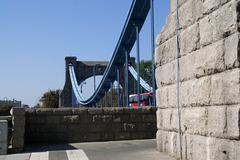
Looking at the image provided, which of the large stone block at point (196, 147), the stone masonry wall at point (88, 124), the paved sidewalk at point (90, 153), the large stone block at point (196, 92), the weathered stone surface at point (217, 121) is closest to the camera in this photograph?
the weathered stone surface at point (217, 121)

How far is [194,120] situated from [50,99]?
255ft

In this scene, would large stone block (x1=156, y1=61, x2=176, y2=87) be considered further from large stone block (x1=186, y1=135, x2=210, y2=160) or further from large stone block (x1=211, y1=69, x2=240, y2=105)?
large stone block (x1=211, y1=69, x2=240, y2=105)

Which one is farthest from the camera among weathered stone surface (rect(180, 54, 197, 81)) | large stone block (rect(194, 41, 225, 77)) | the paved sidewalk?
the paved sidewalk

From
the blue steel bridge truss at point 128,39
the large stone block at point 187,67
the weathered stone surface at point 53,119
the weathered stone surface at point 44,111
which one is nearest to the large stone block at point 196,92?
the large stone block at point 187,67

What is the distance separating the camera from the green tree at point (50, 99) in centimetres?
8312

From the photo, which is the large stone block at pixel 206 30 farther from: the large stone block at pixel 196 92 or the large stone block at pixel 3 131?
the large stone block at pixel 3 131

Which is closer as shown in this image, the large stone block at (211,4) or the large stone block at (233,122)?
the large stone block at (233,122)

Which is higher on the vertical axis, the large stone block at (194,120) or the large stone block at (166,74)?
the large stone block at (166,74)

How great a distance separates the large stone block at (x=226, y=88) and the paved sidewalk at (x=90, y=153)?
9.29 ft

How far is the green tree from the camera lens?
83.1m

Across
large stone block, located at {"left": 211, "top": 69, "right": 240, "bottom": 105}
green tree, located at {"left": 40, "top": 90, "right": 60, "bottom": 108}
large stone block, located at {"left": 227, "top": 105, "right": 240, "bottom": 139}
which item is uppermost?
green tree, located at {"left": 40, "top": 90, "right": 60, "bottom": 108}

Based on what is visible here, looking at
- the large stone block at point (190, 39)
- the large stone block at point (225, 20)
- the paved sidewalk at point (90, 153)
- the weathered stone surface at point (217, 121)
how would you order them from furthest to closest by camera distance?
the paved sidewalk at point (90, 153)
the large stone block at point (190, 39)
the weathered stone surface at point (217, 121)
the large stone block at point (225, 20)

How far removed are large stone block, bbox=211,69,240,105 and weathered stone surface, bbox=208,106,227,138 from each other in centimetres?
11

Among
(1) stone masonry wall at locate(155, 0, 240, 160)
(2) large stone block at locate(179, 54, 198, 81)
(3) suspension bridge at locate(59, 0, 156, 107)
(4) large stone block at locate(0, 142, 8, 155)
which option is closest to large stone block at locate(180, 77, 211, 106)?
(1) stone masonry wall at locate(155, 0, 240, 160)
